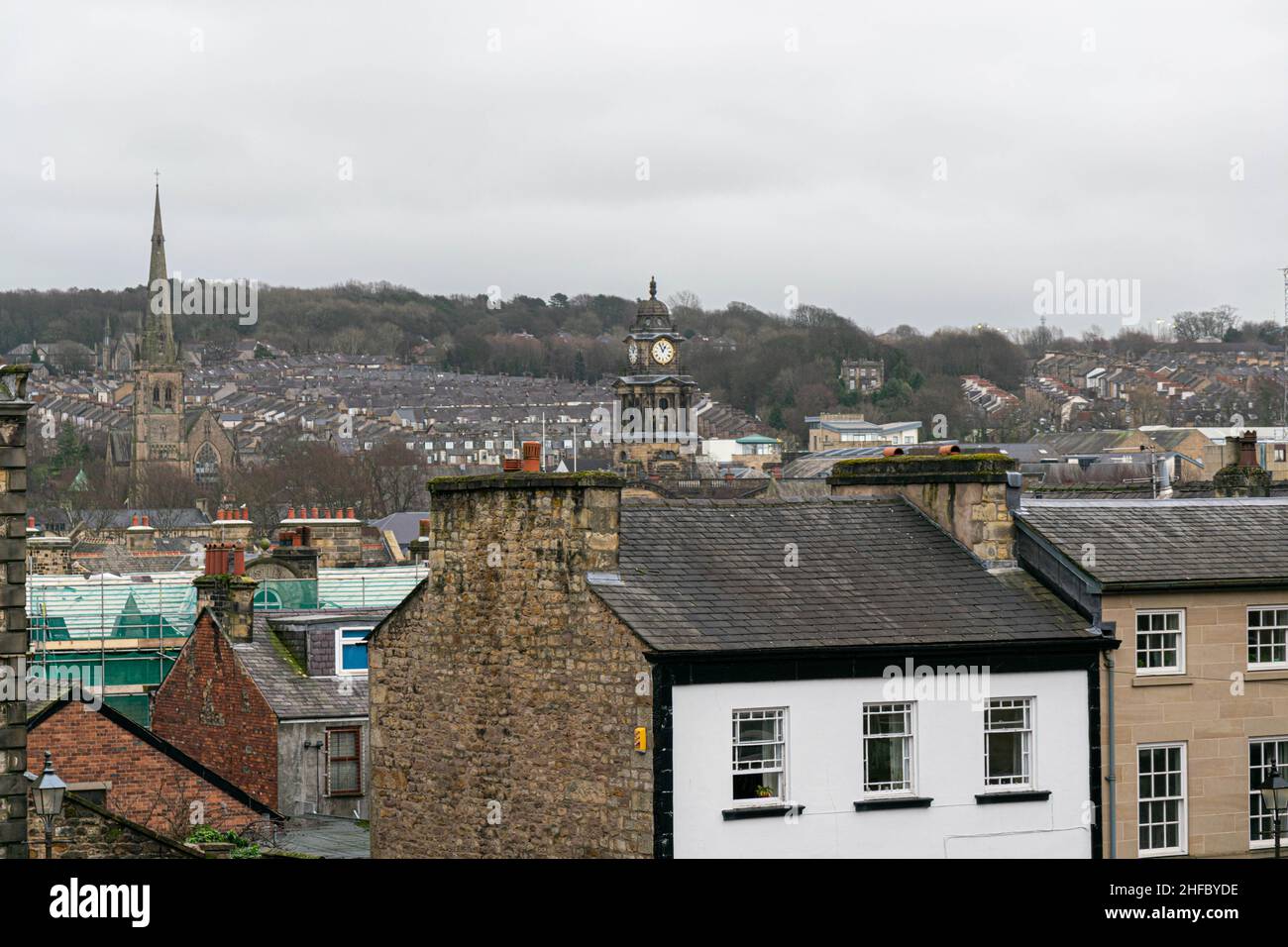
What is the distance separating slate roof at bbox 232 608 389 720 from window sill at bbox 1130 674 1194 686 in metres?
12.7

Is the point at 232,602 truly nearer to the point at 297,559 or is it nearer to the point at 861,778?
the point at 297,559

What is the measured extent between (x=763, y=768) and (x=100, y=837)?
7639mm

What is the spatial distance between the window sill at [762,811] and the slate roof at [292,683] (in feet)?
38.2

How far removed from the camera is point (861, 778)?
22078mm

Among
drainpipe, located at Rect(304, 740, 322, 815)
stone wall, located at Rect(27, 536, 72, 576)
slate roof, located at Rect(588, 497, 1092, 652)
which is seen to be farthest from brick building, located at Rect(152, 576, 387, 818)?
stone wall, located at Rect(27, 536, 72, 576)

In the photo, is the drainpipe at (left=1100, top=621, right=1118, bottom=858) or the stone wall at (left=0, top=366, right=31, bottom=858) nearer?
the stone wall at (left=0, top=366, right=31, bottom=858)

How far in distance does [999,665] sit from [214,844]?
9654mm

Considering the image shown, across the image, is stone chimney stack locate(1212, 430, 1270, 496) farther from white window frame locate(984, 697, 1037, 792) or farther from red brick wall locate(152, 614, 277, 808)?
red brick wall locate(152, 614, 277, 808)

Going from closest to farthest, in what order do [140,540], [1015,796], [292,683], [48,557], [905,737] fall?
1. [905,737]
2. [1015,796]
3. [292,683]
4. [48,557]
5. [140,540]

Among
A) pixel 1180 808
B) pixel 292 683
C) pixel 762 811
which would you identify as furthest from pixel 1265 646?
pixel 292 683

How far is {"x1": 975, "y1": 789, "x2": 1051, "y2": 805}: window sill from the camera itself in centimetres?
2269

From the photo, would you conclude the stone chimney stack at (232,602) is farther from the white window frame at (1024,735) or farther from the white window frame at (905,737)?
the white window frame at (1024,735)

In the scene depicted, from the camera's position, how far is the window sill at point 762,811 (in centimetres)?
2116

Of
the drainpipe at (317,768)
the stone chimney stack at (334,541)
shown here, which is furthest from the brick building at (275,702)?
the stone chimney stack at (334,541)
